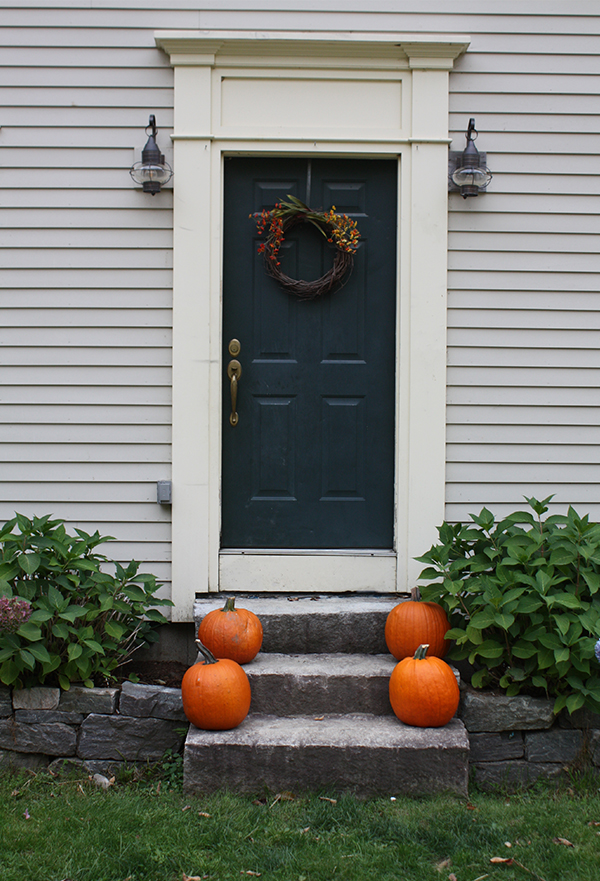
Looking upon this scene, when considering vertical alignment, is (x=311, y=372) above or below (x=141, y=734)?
above

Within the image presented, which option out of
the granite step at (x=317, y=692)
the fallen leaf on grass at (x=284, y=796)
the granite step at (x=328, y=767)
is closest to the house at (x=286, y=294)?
the granite step at (x=317, y=692)

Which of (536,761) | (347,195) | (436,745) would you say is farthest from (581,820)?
(347,195)

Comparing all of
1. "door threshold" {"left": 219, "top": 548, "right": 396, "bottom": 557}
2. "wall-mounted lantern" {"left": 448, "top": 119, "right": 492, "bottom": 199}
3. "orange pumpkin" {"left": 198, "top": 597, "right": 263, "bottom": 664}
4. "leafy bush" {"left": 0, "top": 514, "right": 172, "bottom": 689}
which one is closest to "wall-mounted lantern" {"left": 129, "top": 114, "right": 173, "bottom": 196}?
"wall-mounted lantern" {"left": 448, "top": 119, "right": 492, "bottom": 199}

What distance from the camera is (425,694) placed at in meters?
2.84

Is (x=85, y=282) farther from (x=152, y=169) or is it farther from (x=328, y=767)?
(x=328, y=767)

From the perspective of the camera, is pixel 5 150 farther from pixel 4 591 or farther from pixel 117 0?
pixel 4 591

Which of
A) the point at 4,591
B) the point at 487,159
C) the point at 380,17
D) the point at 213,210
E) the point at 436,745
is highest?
the point at 380,17

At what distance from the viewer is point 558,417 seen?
375 cm

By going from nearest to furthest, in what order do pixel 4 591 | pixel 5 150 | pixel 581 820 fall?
1. pixel 581 820
2. pixel 4 591
3. pixel 5 150

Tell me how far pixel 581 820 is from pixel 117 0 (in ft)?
14.4

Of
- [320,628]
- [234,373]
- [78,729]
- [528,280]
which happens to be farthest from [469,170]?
[78,729]

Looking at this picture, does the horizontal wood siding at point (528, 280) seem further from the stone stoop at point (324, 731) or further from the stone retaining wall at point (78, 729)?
the stone retaining wall at point (78, 729)

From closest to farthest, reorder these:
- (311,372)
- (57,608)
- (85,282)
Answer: (57,608)
(85,282)
(311,372)

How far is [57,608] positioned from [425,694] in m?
1.60
